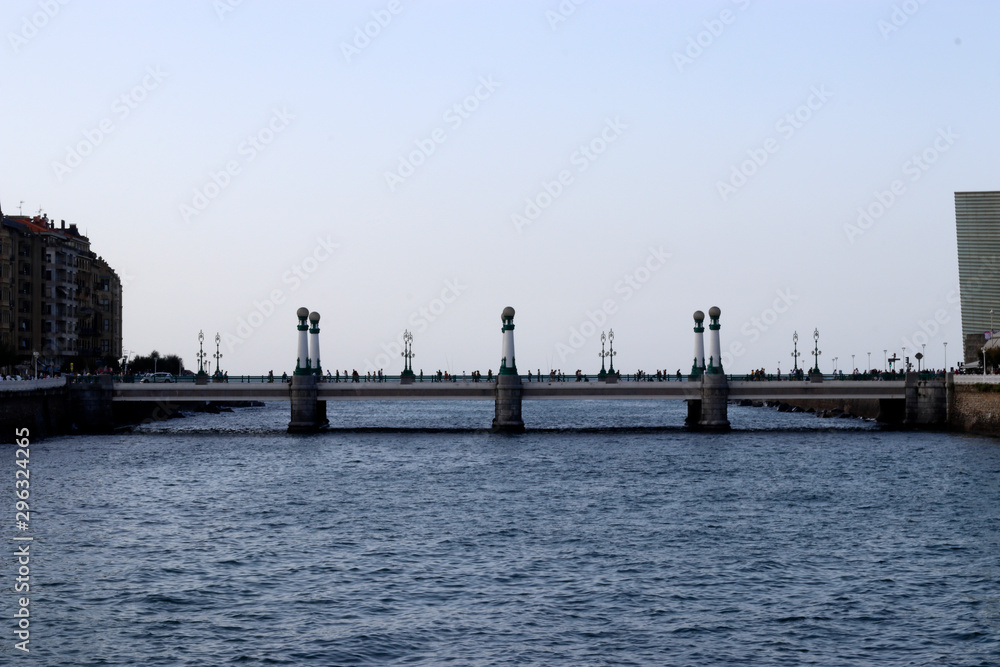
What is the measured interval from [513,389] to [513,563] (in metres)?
58.7

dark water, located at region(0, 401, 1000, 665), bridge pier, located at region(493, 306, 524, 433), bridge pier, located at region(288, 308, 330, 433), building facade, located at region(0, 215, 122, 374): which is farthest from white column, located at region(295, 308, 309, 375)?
building facade, located at region(0, 215, 122, 374)

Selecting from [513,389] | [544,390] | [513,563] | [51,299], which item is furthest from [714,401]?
[51,299]

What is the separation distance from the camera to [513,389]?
97.5 m

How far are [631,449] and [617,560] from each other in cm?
4707

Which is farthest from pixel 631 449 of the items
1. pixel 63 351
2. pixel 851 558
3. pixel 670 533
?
pixel 63 351

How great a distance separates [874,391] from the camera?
99875 millimetres

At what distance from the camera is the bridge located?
96938mm

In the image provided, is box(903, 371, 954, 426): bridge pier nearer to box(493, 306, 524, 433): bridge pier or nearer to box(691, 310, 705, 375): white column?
box(691, 310, 705, 375): white column

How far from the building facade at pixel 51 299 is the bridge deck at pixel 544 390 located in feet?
86.0

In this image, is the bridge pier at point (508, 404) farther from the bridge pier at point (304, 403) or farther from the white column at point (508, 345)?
the bridge pier at point (304, 403)

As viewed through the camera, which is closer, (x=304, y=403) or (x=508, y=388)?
(x=508, y=388)

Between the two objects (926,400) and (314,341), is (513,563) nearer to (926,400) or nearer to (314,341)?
(314,341)

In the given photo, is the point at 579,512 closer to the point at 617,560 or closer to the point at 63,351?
the point at 617,560

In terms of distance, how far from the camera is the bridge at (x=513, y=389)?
9694cm
